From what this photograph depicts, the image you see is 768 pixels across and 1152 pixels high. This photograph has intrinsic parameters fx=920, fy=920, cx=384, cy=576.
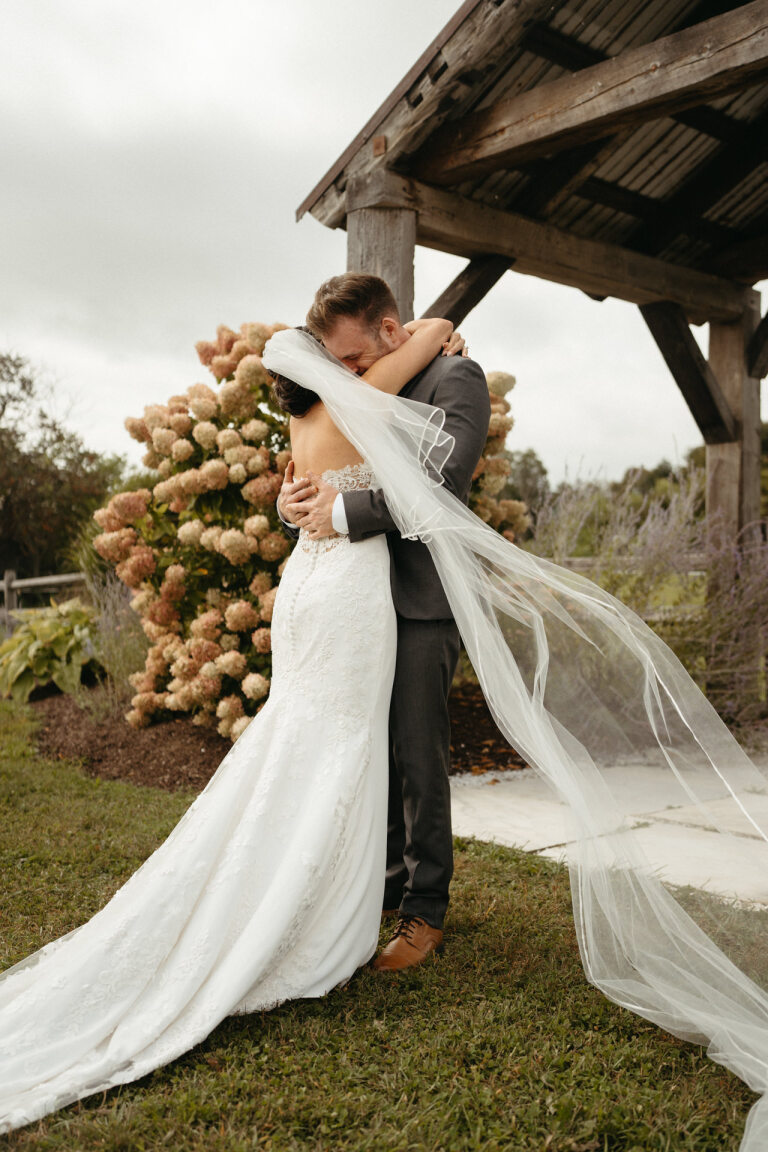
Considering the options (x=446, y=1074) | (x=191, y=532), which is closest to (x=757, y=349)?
(x=191, y=532)

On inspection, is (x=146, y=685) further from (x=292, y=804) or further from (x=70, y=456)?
(x=70, y=456)

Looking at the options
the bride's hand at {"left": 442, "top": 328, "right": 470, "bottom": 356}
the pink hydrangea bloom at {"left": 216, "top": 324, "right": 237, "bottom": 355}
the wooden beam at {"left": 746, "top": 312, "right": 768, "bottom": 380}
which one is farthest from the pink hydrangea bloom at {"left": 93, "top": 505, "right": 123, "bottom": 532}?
the wooden beam at {"left": 746, "top": 312, "right": 768, "bottom": 380}

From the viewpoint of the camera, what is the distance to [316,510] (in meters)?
2.65

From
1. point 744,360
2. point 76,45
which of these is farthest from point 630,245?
point 76,45

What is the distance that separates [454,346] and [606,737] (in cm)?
127

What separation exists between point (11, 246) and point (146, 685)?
12121mm

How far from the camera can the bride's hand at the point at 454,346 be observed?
283 centimetres

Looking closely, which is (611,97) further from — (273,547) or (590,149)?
(273,547)

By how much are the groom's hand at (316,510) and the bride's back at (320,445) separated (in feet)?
0.21

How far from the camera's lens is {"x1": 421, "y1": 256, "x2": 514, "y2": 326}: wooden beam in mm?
5074

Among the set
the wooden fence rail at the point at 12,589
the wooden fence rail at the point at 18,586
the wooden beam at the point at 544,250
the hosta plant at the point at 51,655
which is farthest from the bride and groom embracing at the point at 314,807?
the wooden fence rail at the point at 12,589

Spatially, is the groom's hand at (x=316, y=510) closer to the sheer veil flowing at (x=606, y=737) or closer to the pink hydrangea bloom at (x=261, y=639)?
the sheer veil flowing at (x=606, y=737)

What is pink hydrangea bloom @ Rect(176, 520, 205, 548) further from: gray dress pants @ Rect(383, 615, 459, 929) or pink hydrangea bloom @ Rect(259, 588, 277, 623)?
gray dress pants @ Rect(383, 615, 459, 929)

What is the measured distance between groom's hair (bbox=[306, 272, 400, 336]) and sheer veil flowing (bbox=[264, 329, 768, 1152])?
0.10 m
